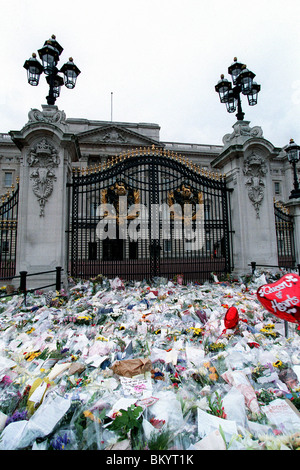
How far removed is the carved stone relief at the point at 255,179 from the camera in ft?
28.8

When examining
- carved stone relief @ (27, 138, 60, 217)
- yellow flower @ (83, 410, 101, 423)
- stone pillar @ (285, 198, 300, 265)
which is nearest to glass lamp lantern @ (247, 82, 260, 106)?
stone pillar @ (285, 198, 300, 265)

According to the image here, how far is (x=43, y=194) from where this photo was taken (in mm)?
7402

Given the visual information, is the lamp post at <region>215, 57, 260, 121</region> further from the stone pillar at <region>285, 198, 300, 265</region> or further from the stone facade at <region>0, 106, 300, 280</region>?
the stone pillar at <region>285, 198, 300, 265</region>

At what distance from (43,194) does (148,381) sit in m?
6.47

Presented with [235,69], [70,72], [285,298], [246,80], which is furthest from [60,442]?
[235,69]

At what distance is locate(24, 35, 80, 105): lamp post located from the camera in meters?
7.52

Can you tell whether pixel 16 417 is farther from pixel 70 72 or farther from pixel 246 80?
pixel 246 80

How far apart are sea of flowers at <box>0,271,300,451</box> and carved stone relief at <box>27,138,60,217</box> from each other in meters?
3.75

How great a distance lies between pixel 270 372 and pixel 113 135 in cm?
3206

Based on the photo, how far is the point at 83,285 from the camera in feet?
24.6

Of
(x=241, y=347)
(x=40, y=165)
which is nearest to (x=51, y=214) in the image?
(x=40, y=165)

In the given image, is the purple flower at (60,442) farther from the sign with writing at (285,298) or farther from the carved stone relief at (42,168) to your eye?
the carved stone relief at (42,168)

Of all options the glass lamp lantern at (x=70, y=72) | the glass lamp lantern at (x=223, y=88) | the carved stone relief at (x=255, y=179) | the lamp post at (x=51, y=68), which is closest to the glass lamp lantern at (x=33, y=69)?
the lamp post at (x=51, y=68)
